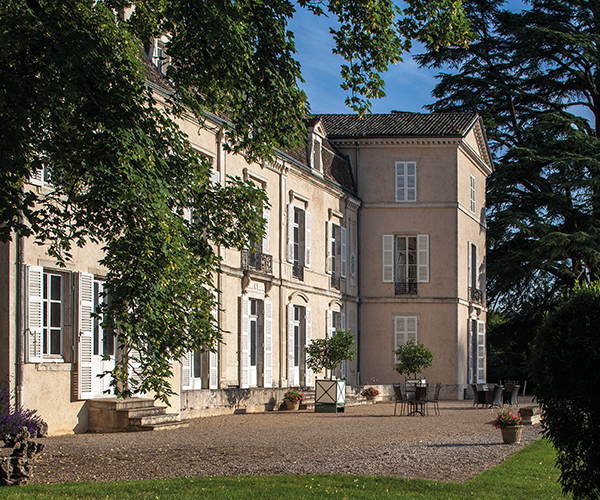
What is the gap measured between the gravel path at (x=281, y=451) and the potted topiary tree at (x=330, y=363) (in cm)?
379

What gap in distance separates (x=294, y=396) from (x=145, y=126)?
1390 centimetres

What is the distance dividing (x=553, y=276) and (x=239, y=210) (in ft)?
80.3

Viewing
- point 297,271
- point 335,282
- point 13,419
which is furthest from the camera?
point 335,282

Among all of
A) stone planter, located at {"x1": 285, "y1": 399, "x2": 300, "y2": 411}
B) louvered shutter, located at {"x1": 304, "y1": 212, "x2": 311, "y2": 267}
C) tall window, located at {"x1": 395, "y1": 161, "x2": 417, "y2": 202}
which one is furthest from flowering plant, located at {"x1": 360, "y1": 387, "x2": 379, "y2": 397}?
tall window, located at {"x1": 395, "y1": 161, "x2": 417, "y2": 202}

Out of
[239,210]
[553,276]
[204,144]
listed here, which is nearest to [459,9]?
[239,210]

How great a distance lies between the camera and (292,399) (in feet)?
67.4

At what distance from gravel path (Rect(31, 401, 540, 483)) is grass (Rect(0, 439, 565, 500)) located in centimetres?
51

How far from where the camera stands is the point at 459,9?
9.53 metres

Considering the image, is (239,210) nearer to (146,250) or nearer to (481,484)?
(146,250)

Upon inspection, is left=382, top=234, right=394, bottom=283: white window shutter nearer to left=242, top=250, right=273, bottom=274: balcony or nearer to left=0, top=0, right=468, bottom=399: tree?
left=242, top=250, right=273, bottom=274: balcony

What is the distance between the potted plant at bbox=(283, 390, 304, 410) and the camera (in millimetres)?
20562

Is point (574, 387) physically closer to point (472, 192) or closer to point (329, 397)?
point (329, 397)

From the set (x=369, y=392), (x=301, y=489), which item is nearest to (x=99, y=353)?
(x=301, y=489)

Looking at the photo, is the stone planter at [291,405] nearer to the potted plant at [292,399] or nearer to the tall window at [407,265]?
the potted plant at [292,399]
